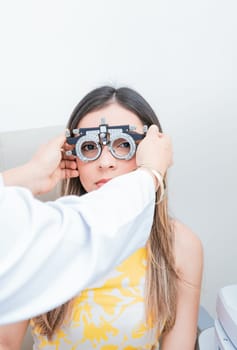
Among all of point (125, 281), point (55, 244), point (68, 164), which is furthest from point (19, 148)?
point (55, 244)

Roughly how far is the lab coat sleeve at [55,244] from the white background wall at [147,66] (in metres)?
0.82

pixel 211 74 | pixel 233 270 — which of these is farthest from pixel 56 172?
pixel 233 270

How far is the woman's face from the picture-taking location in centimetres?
111

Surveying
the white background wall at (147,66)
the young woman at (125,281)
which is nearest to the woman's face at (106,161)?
the young woman at (125,281)

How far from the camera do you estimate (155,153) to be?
845 mm

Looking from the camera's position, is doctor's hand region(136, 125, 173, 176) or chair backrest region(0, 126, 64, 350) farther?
chair backrest region(0, 126, 64, 350)

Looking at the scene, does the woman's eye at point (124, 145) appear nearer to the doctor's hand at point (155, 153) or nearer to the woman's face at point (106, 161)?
the woman's face at point (106, 161)

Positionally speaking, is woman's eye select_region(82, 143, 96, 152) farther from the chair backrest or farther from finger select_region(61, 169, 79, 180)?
the chair backrest

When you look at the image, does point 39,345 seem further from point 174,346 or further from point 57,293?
point 57,293

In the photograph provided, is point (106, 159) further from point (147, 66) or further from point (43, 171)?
point (147, 66)

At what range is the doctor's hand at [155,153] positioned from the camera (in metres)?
0.82

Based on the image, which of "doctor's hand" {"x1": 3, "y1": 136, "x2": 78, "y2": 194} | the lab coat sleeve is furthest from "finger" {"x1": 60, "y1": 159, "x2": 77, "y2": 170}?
the lab coat sleeve

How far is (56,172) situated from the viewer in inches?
45.5

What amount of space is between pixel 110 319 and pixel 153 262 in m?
0.19
